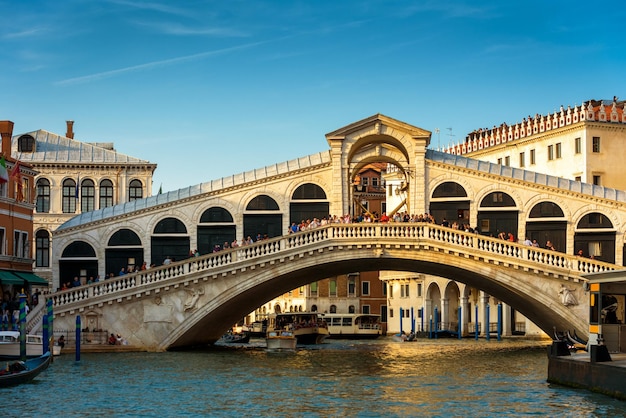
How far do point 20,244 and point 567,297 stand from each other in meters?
20.7

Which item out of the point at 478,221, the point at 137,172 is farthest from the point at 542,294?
the point at 137,172

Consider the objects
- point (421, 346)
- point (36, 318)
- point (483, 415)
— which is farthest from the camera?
point (421, 346)

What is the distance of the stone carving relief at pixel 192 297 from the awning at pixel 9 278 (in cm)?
617

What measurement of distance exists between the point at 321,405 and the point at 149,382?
690 centimetres

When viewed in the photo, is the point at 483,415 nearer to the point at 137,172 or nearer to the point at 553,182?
the point at 553,182

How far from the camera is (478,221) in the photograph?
1870 inches

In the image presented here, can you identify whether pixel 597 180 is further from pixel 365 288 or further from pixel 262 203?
pixel 365 288

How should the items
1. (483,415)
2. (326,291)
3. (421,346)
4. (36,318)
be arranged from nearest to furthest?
(483,415)
(36,318)
(421,346)
(326,291)

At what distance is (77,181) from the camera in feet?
184

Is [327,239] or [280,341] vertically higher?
[327,239]

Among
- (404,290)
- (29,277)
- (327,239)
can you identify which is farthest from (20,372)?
(404,290)

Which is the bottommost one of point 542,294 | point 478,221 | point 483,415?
point 483,415

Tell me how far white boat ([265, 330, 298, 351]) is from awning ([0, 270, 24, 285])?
1114cm

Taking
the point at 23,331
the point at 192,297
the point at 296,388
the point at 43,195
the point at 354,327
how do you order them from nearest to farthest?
the point at 296,388, the point at 23,331, the point at 192,297, the point at 43,195, the point at 354,327
